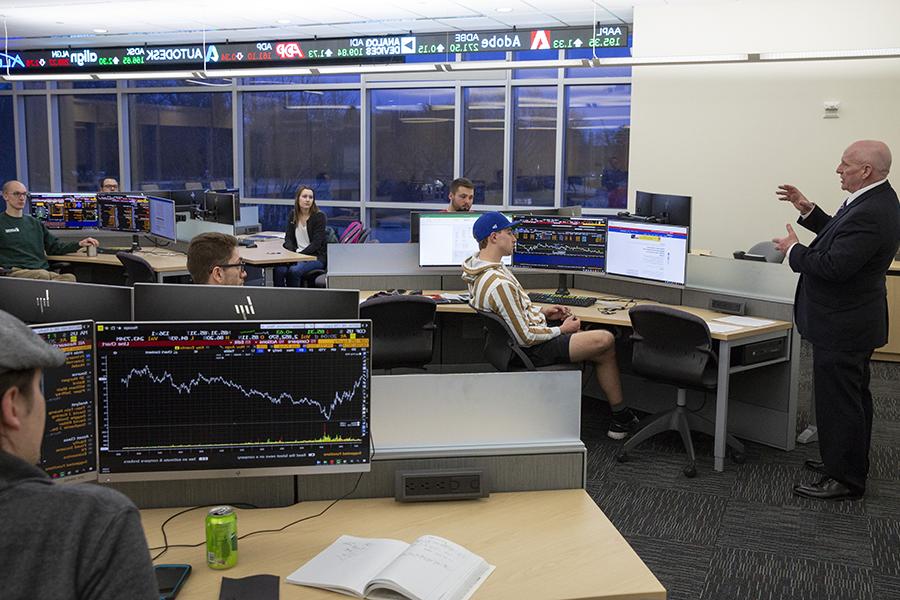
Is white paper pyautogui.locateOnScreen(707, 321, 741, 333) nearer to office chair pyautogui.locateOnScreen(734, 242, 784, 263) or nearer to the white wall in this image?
office chair pyautogui.locateOnScreen(734, 242, 784, 263)

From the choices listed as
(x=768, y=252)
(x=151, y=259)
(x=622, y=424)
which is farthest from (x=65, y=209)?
(x=768, y=252)

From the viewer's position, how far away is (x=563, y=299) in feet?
17.4

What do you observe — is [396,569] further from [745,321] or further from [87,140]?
[87,140]

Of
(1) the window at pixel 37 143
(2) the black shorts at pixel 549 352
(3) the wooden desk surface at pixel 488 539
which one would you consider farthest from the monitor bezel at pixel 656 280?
(1) the window at pixel 37 143

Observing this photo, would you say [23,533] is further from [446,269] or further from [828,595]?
[446,269]

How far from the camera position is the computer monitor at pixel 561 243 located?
18.1ft

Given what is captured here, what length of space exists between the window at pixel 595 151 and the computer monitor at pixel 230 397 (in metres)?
8.18

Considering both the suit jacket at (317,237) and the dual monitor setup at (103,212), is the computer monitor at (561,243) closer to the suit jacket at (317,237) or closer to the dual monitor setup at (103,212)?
the suit jacket at (317,237)

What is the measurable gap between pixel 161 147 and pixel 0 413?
1208cm

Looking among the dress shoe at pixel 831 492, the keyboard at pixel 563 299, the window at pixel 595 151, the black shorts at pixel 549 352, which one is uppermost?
the window at pixel 595 151

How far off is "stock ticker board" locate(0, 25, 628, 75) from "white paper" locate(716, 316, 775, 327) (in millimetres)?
3665

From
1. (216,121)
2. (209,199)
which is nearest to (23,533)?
(209,199)

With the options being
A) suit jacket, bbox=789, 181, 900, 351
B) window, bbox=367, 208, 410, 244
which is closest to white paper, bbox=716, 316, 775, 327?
suit jacket, bbox=789, 181, 900, 351

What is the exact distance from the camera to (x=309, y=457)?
80.2 inches
